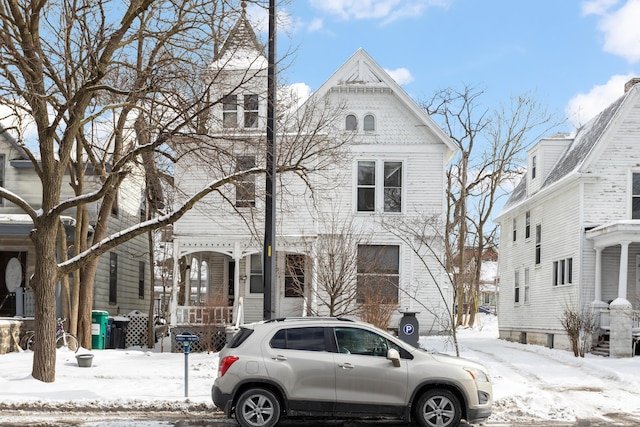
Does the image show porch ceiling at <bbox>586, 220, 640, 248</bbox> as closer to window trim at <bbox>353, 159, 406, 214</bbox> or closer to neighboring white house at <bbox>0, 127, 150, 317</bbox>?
window trim at <bbox>353, 159, 406, 214</bbox>

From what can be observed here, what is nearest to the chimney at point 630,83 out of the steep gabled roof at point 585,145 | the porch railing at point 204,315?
the steep gabled roof at point 585,145

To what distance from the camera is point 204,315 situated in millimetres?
21719

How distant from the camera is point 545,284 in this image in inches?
1067

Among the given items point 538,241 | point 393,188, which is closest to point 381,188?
point 393,188

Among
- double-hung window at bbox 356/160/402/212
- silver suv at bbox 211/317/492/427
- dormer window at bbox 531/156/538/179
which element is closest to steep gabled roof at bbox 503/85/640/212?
dormer window at bbox 531/156/538/179

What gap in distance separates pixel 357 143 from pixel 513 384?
499 inches

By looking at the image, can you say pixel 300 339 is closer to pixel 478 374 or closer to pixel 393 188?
pixel 478 374

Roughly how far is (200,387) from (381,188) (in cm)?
1308

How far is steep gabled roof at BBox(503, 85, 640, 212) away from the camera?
23.0 metres

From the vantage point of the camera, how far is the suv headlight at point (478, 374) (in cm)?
985

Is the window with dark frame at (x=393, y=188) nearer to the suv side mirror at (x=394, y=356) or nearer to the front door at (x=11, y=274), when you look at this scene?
the front door at (x=11, y=274)

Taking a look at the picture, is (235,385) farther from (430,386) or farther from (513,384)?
(513,384)

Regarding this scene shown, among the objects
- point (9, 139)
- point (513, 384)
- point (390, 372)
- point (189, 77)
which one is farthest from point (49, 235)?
point (9, 139)

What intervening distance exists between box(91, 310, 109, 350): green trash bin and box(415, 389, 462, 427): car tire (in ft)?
46.5
